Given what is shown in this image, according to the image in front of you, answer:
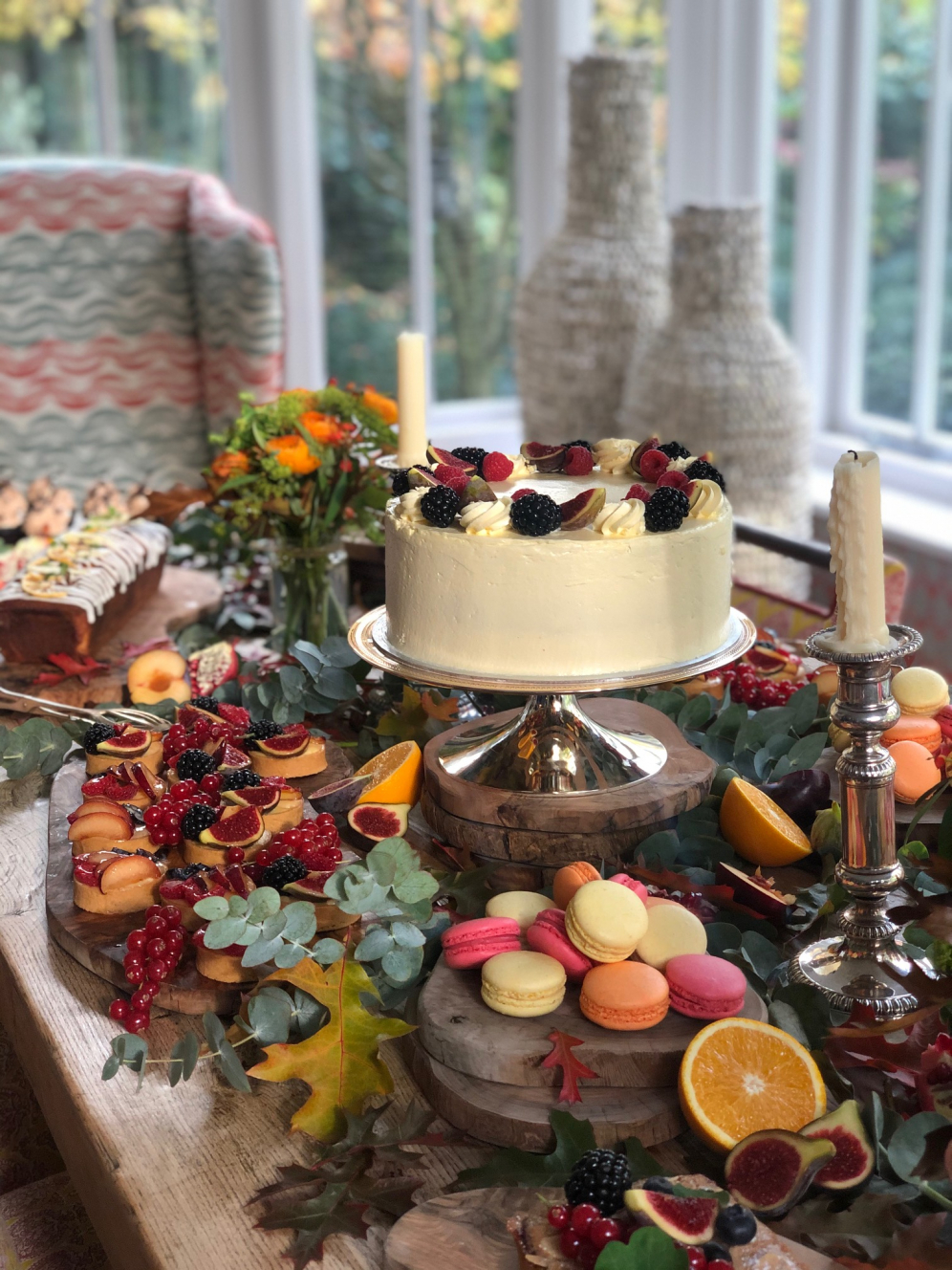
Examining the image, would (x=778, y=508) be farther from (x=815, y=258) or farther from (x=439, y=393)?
(x=439, y=393)

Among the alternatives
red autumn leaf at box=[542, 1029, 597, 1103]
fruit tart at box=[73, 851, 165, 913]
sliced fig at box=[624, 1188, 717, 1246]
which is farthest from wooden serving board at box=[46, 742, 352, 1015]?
sliced fig at box=[624, 1188, 717, 1246]

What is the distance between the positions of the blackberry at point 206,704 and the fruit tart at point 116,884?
0.88 feet

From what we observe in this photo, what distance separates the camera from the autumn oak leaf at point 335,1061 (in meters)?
0.77

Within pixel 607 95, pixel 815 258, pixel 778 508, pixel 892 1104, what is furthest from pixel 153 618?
pixel 815 258

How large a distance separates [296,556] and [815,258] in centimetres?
211

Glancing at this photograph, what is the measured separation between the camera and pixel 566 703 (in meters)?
1.10

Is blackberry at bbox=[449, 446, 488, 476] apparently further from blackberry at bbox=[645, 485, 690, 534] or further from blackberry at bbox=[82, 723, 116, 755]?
blackberry at bbox=[82, 723, 116, 755]

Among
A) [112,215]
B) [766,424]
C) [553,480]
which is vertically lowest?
[766,424]

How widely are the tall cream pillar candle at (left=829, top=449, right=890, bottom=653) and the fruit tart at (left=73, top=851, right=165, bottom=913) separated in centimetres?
52

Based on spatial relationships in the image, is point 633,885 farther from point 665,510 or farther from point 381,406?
point 381,406

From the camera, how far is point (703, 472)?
1.08 metres

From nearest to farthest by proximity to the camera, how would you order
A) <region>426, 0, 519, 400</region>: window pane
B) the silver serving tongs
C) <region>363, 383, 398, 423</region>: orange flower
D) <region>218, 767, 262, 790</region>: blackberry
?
1. <region>218, 767, 262, 790</region>: blackberry
2. the silver serving tongs
3. <region>363, 383, 398, 423</region>: orange flower
4. <region>426, 0, 519, 400</region>: window pane

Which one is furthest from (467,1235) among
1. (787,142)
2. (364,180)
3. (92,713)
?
(364,180)

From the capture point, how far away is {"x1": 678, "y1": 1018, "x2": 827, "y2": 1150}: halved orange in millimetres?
730
